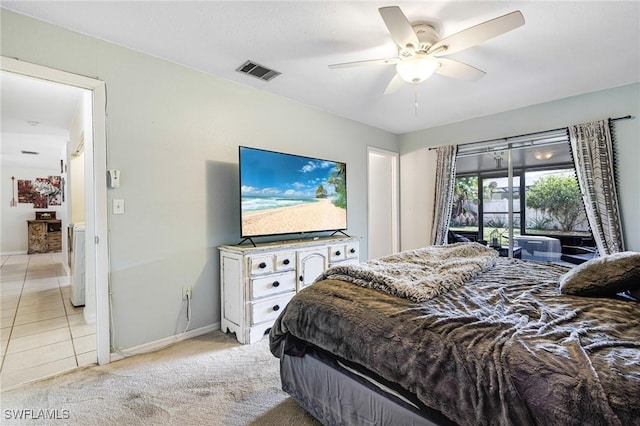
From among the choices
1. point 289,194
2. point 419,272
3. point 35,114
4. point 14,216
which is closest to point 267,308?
point 289,194

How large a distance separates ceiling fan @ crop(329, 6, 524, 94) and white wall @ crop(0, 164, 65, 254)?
9.07 metres

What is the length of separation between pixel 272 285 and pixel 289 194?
0.99 m

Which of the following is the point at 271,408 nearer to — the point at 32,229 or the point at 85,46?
the point at 85,46

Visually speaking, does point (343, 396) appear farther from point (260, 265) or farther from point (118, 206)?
point (118, 206)

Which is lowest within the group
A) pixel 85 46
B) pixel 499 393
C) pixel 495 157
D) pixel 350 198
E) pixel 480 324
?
pixel 499 393

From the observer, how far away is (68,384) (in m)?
1.92

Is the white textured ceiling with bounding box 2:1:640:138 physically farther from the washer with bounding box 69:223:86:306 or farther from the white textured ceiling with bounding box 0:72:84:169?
the washer with bounding box 69:223:86:306

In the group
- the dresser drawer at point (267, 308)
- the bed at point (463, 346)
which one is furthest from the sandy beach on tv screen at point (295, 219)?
the bed at point (463, 346)

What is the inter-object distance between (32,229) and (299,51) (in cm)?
919

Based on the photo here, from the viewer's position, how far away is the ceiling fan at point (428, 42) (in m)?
1.60

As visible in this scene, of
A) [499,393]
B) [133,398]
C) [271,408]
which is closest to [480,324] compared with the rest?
[499,393]

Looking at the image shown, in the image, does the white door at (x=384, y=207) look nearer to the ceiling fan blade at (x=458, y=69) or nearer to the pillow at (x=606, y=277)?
the ceiling fan blade at (x=458, y=69)

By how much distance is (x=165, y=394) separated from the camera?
5.94 ft

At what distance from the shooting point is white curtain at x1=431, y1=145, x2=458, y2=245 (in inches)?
168
